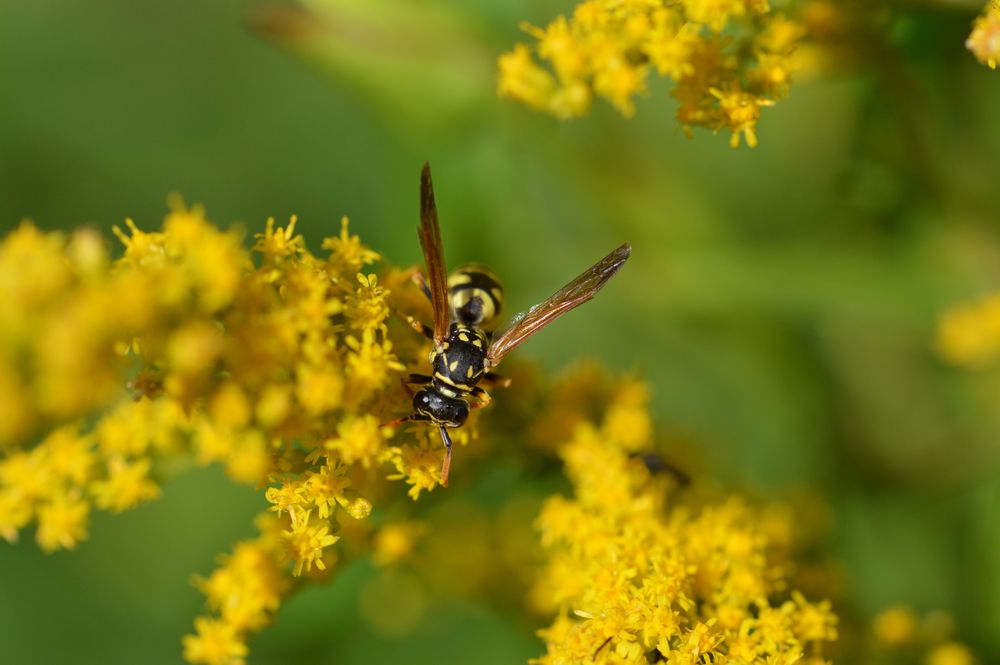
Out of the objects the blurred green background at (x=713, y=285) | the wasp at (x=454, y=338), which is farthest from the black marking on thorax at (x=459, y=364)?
the blurred green background at (x=713, y=285)

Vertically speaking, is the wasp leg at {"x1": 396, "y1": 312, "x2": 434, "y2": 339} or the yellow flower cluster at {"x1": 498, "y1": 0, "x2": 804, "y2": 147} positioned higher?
the yellow flower cluster at {"x1": 498, "y1": 0, "x2": 804, "y2": 147}

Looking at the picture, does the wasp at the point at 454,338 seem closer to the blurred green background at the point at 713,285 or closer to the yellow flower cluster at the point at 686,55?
the yellow flower cluster at the point at 686,55

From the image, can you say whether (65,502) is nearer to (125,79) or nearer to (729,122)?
(729,122)

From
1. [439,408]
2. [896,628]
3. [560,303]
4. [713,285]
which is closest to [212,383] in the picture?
[439,408]

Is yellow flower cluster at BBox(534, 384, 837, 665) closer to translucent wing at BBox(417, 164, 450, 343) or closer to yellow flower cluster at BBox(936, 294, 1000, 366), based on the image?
translucent wing at BBox(417, 164, 450, 343)

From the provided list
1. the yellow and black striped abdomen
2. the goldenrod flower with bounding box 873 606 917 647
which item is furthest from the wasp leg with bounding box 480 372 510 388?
the goldenrod flower with bounding box 873 606 917 647

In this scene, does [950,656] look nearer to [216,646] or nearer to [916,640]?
[916,640]

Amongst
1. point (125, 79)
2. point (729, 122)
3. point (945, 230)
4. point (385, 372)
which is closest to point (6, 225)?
point (125, 79)
